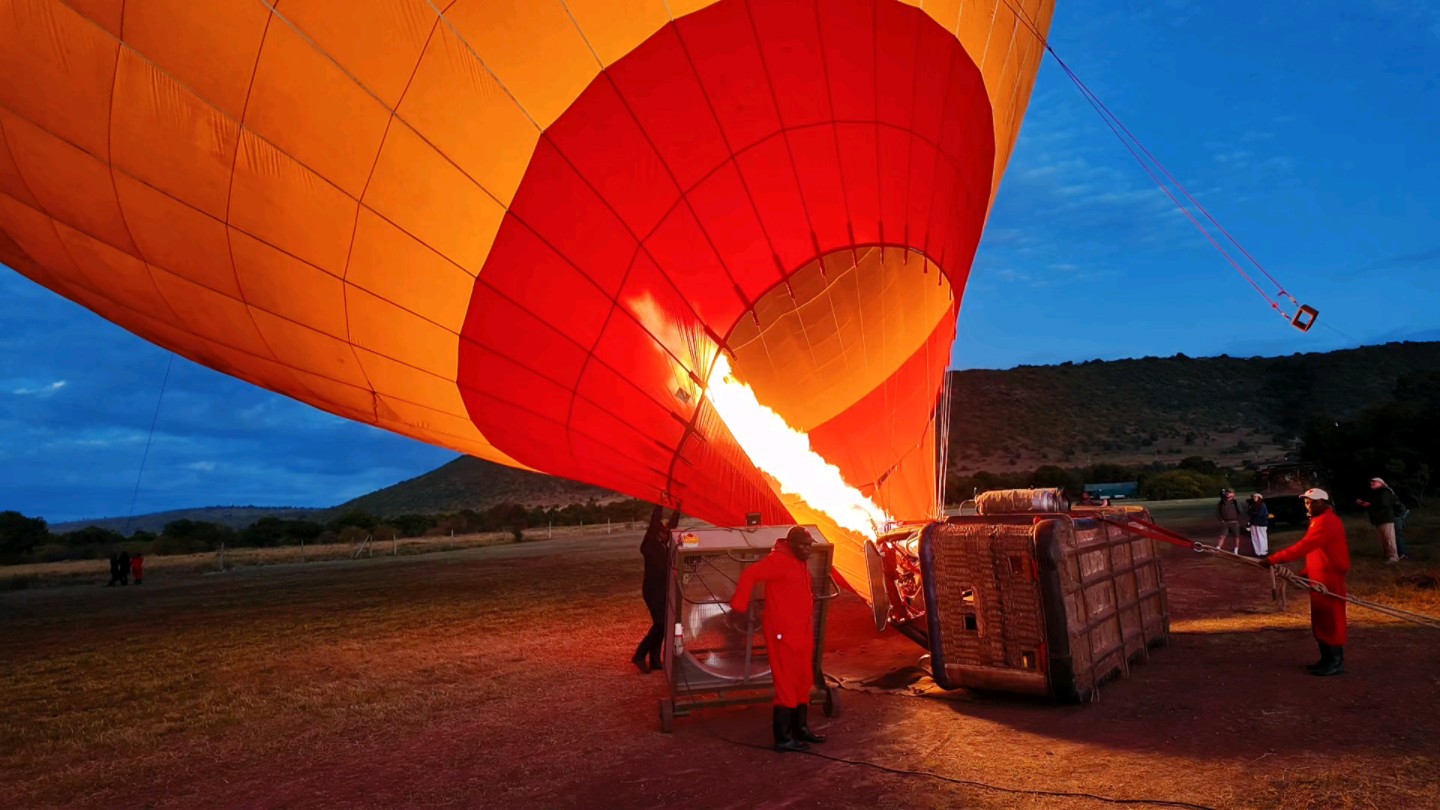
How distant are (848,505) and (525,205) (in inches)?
166

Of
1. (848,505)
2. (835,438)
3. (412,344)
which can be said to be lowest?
(848,505)

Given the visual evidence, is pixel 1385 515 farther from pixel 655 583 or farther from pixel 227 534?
pixel 227 534

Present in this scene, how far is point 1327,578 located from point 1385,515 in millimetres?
7758

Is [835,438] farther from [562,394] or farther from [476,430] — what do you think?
[476,430]

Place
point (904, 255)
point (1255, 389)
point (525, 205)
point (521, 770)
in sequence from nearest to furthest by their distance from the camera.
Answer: point (521, 770), point (525, 205), point (904, 255), point (1255, 389)

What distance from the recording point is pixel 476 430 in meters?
8.02

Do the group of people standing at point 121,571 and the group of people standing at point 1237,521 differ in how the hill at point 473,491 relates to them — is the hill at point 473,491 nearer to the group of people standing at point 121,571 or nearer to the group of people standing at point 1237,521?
the group of people standing at point 121,571

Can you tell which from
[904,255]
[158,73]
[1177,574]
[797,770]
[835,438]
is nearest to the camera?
[797,770]

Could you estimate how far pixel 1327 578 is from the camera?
6.01 meters

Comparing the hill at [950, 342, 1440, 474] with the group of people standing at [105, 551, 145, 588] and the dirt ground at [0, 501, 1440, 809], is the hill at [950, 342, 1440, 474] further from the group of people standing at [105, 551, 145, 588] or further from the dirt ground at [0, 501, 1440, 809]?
the dirt ground at [0, 501, 1440, 809]

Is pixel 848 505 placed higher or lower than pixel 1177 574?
higher

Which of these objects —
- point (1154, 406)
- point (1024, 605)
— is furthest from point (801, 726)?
point (1154, 406)

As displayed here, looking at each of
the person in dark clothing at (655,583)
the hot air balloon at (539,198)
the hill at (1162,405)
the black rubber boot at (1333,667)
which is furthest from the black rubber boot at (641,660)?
the hill at (1162,405)

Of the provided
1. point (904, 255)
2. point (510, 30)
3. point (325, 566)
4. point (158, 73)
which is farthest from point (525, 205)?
point (325, 566)
